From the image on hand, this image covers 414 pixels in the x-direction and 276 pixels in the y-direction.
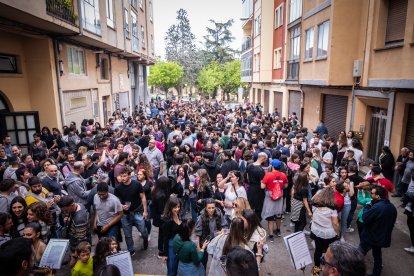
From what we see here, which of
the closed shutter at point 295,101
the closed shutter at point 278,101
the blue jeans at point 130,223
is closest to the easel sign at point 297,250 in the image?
the blue jeans at point 130,223

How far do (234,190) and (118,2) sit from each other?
1639cm

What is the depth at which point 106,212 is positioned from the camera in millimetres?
5184

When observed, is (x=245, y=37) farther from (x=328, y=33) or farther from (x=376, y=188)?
(x=376, y=188)

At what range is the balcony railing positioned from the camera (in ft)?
29.5

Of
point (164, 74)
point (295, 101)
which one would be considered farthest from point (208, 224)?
point (164, 74)

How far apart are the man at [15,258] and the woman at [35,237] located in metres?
1.09

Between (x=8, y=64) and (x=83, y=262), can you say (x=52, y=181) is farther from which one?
(x=8, y=64)

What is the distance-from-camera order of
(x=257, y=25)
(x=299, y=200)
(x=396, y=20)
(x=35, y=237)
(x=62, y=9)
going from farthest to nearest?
(x=257, y=25) < (x=62, y=9) < (x=396, y=20) < (x=299, y=200) < (x=35, y=237)

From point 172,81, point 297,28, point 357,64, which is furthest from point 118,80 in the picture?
point 172,81

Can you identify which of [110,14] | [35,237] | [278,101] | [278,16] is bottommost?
[35,237]

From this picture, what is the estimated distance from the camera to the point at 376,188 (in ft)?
16.2

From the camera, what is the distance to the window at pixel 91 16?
11.8 metres

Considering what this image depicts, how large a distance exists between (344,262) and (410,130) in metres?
8.28

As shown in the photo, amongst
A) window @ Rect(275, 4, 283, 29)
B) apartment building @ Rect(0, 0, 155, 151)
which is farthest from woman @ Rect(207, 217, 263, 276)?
window @ Rect(275, 4, 283, 29)
